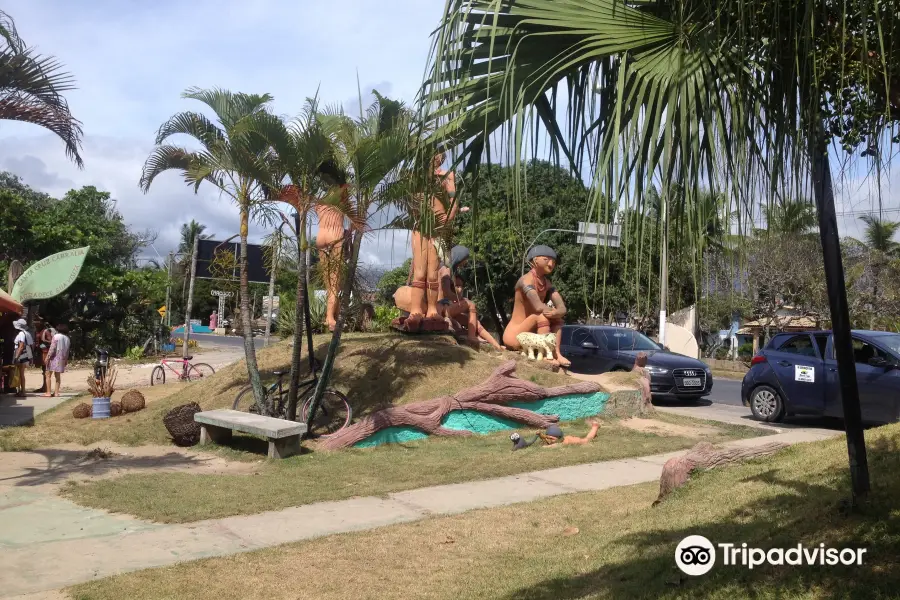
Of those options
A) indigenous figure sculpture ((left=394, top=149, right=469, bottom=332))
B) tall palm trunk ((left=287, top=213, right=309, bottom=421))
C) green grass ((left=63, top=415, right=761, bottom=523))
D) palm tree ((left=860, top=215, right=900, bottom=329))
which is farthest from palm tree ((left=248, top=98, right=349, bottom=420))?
palm tree ((left=860, top=215, right=900, bottom=329))

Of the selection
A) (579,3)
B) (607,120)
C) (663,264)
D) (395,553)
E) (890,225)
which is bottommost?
(395,553)

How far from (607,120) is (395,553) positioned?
11.3 ft

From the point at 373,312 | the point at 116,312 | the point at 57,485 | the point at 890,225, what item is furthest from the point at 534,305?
the point at 890,225

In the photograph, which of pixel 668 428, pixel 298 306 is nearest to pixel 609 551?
pixel 298 306

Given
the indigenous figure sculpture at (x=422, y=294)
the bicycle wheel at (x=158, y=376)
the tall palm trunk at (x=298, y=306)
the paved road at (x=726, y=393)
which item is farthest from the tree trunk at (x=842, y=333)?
the bicycle wheel at (x=158, y=376)

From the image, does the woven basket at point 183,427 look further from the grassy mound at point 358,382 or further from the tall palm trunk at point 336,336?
the tall palm trunk at point 336,336

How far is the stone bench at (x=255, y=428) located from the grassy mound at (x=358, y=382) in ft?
2.75

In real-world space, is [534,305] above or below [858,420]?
above

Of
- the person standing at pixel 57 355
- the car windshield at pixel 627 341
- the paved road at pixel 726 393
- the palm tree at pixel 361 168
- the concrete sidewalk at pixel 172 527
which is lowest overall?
the concrete sidewalk at pixel 172 527

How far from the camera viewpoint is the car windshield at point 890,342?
1088 centimetres

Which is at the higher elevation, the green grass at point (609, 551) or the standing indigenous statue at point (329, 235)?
the standing indigenous statue at point (329, 235)

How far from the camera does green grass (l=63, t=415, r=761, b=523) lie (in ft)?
23.1

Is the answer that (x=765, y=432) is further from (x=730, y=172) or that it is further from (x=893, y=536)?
(x=730, y=172)

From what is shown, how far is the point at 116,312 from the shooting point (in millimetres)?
28078
